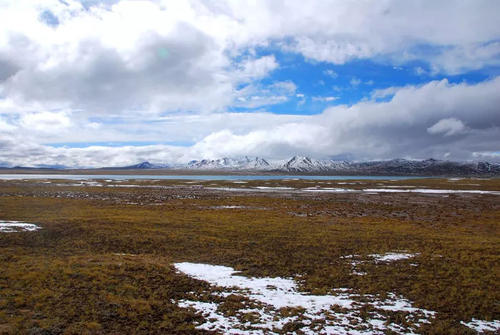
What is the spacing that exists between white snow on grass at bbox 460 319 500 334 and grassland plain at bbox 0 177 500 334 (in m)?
0.25

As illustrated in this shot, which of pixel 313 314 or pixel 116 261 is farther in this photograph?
pixel 116 261

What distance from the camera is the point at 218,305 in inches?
451

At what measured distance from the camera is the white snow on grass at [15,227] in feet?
78.2

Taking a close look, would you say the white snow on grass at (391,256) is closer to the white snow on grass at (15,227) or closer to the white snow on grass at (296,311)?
the white snow on grass at (296,311)

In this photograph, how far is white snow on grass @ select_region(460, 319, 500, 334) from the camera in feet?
32.5

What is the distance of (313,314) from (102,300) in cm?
773

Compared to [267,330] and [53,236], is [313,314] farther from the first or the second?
[53,236]

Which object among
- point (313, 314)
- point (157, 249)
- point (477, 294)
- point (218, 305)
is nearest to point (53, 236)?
point (157, 249)

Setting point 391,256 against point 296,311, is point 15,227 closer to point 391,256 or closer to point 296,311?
point 296,311

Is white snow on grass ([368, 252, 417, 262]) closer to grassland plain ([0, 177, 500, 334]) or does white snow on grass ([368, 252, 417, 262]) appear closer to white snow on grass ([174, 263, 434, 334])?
grassland plain ([0, 177, 500, 334])

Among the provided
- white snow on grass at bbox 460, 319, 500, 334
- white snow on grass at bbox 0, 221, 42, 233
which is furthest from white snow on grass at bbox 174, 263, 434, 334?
white snow on grass at bbox 0, 221, 42, 233

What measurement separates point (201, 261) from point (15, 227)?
58.5 feet

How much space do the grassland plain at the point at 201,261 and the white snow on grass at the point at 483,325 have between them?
252 mm

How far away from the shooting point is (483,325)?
1017 cm
